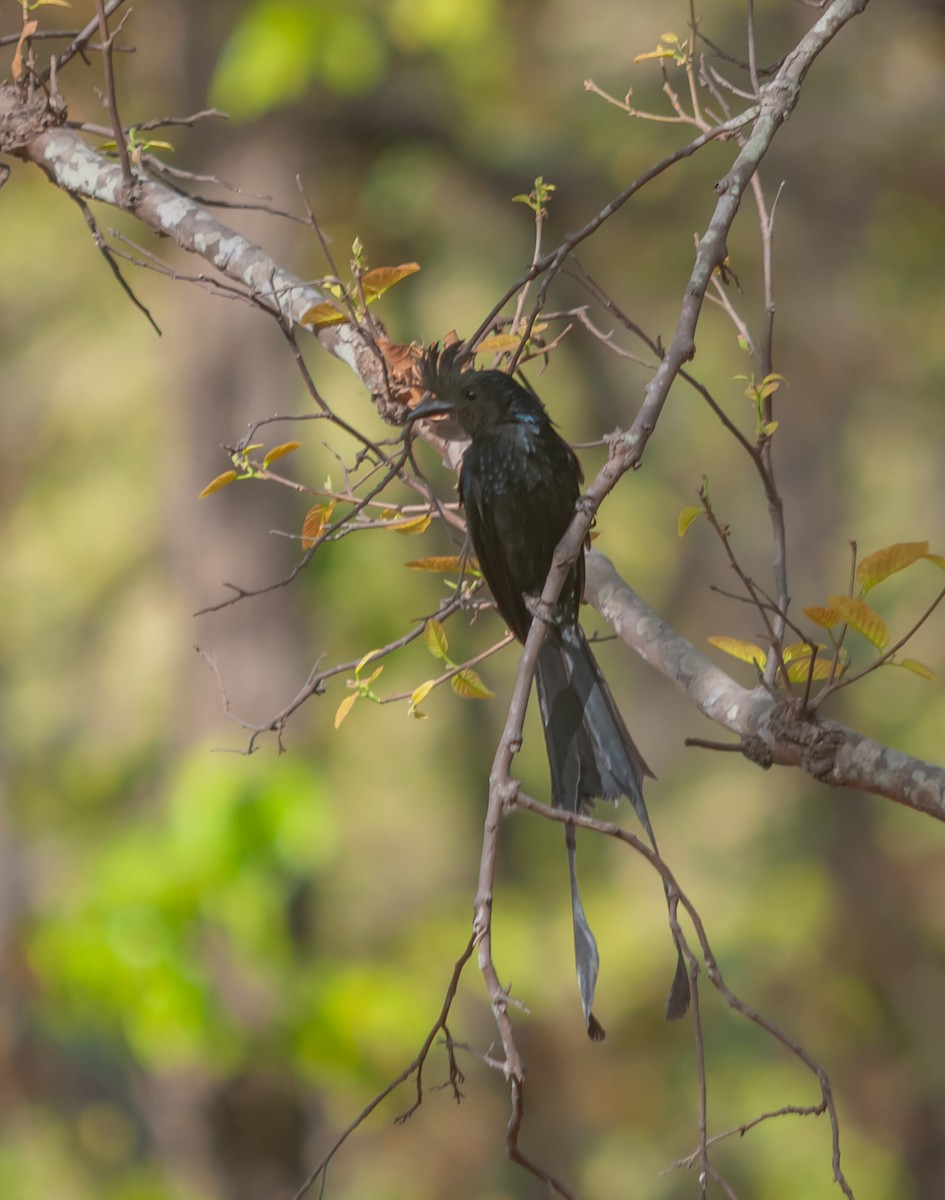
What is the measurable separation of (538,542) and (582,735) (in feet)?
1.70

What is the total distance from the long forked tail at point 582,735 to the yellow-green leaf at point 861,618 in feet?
1.45

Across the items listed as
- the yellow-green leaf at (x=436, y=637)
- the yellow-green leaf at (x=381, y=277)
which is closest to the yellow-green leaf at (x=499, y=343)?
the yellow-green leaf at (x=381, y=277)

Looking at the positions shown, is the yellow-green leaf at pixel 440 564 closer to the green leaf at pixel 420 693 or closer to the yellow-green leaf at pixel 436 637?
the yellow-green leaf at pixel 436 637

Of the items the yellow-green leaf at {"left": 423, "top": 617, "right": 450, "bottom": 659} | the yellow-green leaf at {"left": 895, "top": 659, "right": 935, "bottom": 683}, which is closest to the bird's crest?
the yellow-green leaf at {"left": 423, "top": 617, "right": 450, "bottom": 659}

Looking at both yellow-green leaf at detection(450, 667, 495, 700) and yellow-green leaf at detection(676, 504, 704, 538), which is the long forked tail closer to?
yellow-green leaf at detection(450, 667, 495, 700)

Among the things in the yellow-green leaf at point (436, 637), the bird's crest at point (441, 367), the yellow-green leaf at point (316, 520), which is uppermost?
the bird's crest at point (441, 367)

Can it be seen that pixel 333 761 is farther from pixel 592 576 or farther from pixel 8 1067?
pixel 592 576

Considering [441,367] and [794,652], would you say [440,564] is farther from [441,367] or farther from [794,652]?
[794,652]

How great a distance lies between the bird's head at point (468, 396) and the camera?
7.48ft

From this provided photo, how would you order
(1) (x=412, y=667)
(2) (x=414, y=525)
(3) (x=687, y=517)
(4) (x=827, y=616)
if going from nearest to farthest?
1. (4) (x=827, y=616)
2. (3) (x=687, y=517)
3. (2) (x=414, y=525)
4. (1) (x=412, y=667)

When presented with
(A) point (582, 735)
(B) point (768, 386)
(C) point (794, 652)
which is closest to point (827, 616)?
(C) point (794, 652)

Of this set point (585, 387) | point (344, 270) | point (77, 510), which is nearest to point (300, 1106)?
point (344, 270)

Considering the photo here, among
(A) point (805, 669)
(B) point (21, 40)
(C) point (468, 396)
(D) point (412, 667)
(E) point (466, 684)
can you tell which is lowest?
(A) point (805, 669)

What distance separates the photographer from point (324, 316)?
6.80ft
